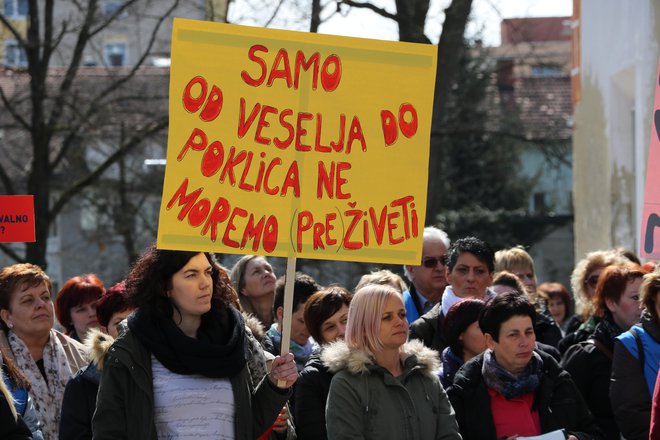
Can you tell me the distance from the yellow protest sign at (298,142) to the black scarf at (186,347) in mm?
368

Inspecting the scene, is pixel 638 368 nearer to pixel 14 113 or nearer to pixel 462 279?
pixel 462 279

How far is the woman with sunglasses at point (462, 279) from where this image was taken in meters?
6.86

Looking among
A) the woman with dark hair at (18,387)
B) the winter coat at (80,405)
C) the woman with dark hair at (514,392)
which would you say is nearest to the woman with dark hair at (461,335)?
the woman with dark hair at (514,392)

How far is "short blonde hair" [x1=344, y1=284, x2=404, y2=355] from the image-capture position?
18.0 feet

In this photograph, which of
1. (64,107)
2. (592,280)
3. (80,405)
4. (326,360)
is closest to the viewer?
(326,360)

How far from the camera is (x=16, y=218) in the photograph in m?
6.71

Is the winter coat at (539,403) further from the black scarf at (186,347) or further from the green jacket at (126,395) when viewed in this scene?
the green jacket at (126,395)

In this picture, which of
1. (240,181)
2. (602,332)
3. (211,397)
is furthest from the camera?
(602,332)

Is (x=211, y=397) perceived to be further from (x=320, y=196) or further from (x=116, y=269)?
(x=116, y=269)

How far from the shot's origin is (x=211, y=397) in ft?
16.4

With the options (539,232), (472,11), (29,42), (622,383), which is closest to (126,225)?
(29,42)

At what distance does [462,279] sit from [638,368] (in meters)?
1.23

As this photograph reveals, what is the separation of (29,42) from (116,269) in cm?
1436

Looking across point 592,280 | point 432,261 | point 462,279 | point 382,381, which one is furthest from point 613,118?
point 382,381
